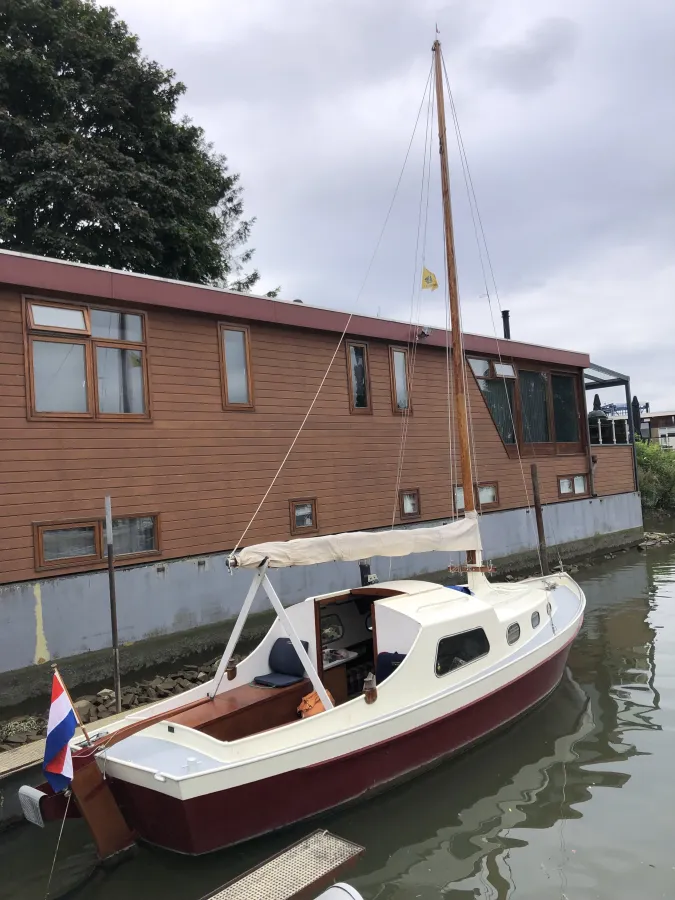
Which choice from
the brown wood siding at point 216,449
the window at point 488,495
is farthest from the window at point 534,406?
the brown wood siding at point 216,449

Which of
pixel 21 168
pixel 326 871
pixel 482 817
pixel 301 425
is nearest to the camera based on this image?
pixel 326 871

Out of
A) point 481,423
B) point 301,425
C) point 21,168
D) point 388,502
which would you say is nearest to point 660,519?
point 481,423

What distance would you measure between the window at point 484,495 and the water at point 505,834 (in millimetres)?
8216

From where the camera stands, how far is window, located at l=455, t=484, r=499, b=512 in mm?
17000

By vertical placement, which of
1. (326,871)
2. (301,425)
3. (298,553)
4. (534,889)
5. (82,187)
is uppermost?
(82,187)

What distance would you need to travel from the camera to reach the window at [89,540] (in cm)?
999

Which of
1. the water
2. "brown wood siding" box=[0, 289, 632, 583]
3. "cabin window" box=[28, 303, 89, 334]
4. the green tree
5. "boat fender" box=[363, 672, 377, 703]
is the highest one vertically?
the green tree

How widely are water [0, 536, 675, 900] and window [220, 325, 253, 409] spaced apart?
7.41 metres

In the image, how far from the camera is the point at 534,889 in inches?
216

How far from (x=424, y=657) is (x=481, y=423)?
37.5 ft

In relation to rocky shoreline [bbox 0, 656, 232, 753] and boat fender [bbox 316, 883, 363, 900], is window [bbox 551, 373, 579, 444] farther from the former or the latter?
boat fender [bbox 316, 883, 363, 900]

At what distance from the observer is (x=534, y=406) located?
19969mm

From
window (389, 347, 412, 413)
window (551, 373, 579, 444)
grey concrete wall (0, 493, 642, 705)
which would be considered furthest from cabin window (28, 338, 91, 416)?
window (551, 373, 579, 444)

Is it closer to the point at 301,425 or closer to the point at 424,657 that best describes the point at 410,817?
the point at 424,657
